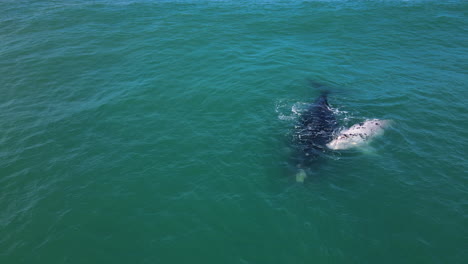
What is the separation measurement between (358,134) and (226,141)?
15866mm

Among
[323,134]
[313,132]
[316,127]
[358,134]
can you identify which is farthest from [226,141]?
[358,134]

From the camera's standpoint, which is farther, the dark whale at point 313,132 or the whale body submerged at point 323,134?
the whale body submerged at point 323,134

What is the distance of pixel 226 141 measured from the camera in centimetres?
3656

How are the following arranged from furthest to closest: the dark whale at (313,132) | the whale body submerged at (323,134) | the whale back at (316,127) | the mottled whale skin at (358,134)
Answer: the mottled whale skin at (358,134)
the whale back at (316,127)
the whale body submerged at (323,134)
the dark whale at (313,132)

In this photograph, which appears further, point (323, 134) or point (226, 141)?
point (323, 134)

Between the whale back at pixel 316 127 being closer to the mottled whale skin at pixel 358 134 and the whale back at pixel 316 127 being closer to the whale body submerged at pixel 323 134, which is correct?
→ the whale body submerged at pixel 323 134

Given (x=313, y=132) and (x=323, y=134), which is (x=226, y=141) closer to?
(x=313, y=132)

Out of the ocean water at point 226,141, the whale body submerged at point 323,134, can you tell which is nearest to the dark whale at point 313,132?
the whale body submerged at point 323,134

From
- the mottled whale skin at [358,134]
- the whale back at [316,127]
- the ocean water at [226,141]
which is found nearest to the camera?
the ocean water at [226,141]

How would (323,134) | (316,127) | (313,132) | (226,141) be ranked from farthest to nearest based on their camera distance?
(316,127)
(313,132)
(323,134)
(226,141)

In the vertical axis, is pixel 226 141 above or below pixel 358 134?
below

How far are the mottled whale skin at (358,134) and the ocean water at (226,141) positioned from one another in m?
1.24

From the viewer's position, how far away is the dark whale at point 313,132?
33588 millimetres

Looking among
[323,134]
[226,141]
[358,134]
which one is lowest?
[226,141]
